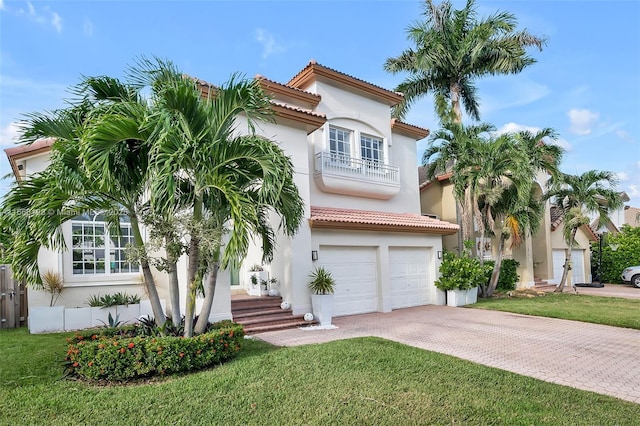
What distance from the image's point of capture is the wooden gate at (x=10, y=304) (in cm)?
A: 1177

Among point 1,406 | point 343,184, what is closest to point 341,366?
point 1,406

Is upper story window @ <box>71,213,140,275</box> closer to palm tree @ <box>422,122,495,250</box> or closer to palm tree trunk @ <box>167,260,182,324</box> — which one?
palm tree trunk @ <box>167,260,182,324</box>

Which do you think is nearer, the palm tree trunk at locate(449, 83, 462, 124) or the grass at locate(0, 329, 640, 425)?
the grass at locate(0, 329, 640, 425)

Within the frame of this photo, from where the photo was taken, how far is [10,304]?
38.7 feet

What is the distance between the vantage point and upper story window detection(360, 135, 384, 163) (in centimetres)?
1712

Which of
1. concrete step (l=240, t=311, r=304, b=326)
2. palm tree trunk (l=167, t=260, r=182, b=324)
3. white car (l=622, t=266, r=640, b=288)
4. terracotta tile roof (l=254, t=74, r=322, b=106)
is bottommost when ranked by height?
white car (l=622, t=266, r=640, b=288)

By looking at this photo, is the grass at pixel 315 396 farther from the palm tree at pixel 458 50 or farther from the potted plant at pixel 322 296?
the palm tree at pixel 458 50

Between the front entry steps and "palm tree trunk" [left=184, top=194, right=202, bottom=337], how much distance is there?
3538 millimetres

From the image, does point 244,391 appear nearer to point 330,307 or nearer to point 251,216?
point 251,216

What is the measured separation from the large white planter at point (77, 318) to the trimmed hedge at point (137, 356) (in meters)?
4.32

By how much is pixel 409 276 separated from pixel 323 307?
552 centimetres

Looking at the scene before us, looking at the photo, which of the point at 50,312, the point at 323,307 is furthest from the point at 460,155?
the point at 50,312

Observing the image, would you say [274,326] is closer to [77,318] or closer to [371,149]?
[77,318]

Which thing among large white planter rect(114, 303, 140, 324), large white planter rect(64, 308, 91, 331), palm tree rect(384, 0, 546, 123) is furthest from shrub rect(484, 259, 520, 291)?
large white planter rect(64, 308, 91, 331)
